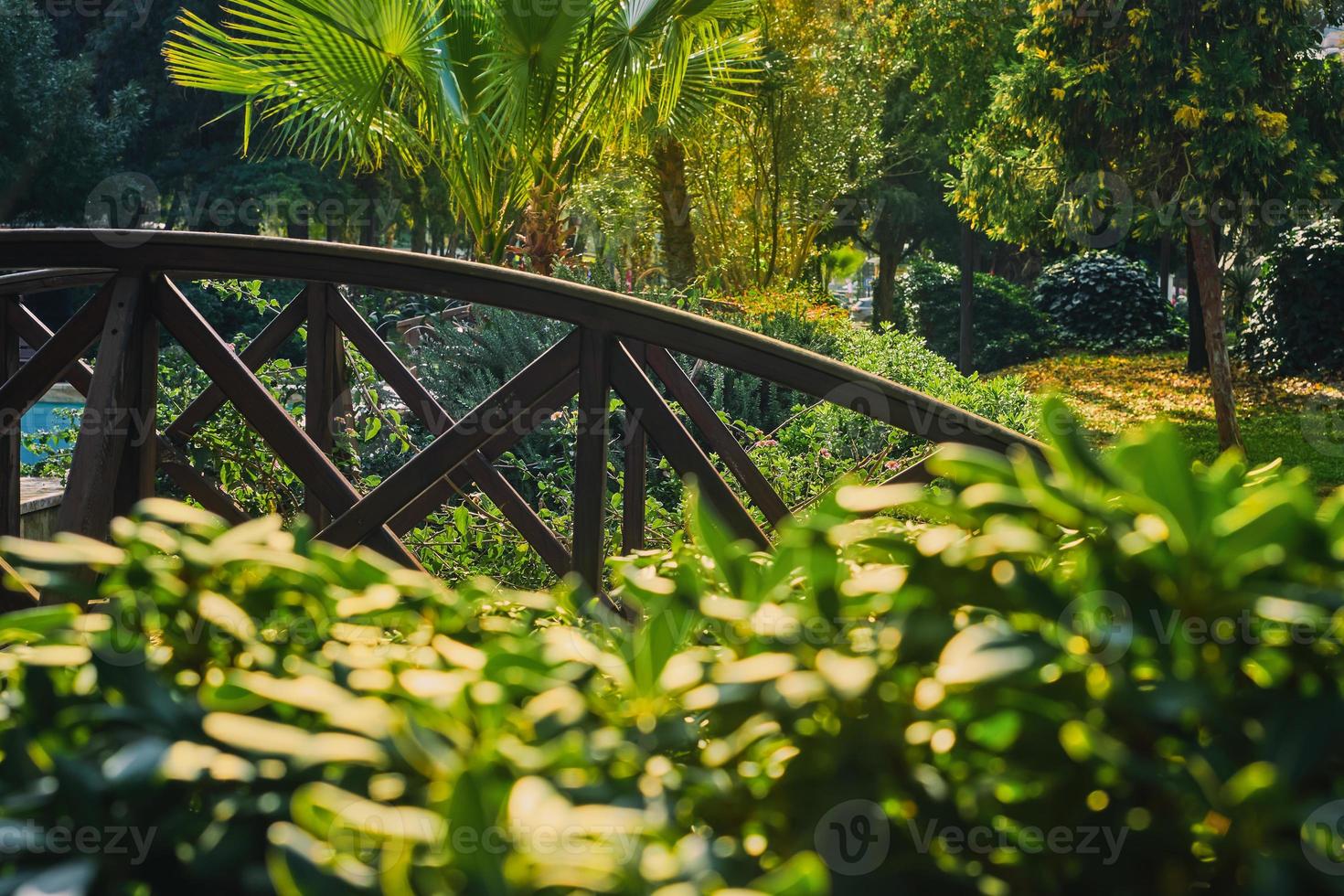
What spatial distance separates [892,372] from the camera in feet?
25.8

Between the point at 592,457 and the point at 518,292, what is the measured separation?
386 mm

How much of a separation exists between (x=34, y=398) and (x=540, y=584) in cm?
290

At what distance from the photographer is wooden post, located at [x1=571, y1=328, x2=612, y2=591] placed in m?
2.30

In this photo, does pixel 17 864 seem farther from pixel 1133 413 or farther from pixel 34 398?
pixel 1133 413

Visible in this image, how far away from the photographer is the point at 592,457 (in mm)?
2449

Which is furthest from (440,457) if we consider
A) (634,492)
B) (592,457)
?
(634,492)

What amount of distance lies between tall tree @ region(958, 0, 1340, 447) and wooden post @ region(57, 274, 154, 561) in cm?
1257

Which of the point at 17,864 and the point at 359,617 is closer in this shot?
the point at 17,864

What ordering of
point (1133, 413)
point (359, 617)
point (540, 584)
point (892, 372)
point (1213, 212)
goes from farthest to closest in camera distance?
1. point (1133, 413)
2. point (1213, 212)
3. point (892, 372)
4. point (540, 584)
5. point (359, 617)

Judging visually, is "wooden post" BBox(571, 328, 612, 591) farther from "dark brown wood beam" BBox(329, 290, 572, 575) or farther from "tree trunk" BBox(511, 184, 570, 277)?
"tree trunk" BBox(511, 184, 570, 277)

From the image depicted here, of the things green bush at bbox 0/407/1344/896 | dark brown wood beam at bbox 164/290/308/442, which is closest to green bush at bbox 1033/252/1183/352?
dark brown wood beam at bbox 164/290/308/442

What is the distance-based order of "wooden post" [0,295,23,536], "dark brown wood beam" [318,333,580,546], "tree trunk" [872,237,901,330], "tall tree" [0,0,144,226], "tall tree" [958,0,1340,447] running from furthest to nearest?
"tree trunk" [872,237,901,330]
"tall tree" [0,0,144,226]
"tall tree" [958,0,1340,447]
"wooden post" [0,295,23,536]
"dark brown wood beam" [318,333,580,546]

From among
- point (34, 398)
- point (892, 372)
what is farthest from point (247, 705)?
point (892, 372)

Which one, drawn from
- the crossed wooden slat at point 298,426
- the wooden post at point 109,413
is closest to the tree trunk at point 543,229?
the crossed wooden slat at point 298,426
